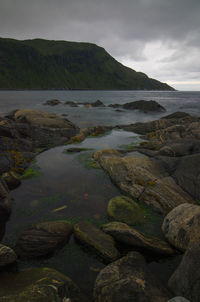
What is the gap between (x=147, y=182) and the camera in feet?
34.0

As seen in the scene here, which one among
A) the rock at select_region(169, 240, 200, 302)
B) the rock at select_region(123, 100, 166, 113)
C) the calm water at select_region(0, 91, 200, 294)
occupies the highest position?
the rock at select_region(123, 100, 166, 113)

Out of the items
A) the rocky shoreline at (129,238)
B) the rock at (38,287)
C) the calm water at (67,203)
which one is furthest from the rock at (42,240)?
the rock at (38,287)

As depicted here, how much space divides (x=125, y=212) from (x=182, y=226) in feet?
8.10

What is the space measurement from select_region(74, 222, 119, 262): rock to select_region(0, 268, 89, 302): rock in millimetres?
1487

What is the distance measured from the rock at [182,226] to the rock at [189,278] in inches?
28.5

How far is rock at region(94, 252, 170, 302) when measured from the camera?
4691 millimetres

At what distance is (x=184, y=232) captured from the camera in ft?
21.7

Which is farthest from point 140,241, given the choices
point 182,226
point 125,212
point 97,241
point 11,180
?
point 11,180

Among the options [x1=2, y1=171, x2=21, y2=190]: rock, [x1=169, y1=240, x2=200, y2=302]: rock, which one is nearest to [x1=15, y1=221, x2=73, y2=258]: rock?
[x1=169, y1=240, x2=200, y2=302]: rock

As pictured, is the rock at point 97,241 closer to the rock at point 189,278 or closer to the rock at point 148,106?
the rock at point 189,278

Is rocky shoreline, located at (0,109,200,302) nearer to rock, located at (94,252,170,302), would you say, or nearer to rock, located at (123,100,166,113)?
rock, located at (94,252,170,302)

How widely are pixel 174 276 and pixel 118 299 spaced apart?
184 cm

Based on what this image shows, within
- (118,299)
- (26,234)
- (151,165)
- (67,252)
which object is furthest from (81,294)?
(151,165)

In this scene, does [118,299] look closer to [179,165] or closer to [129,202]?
[129,202]
